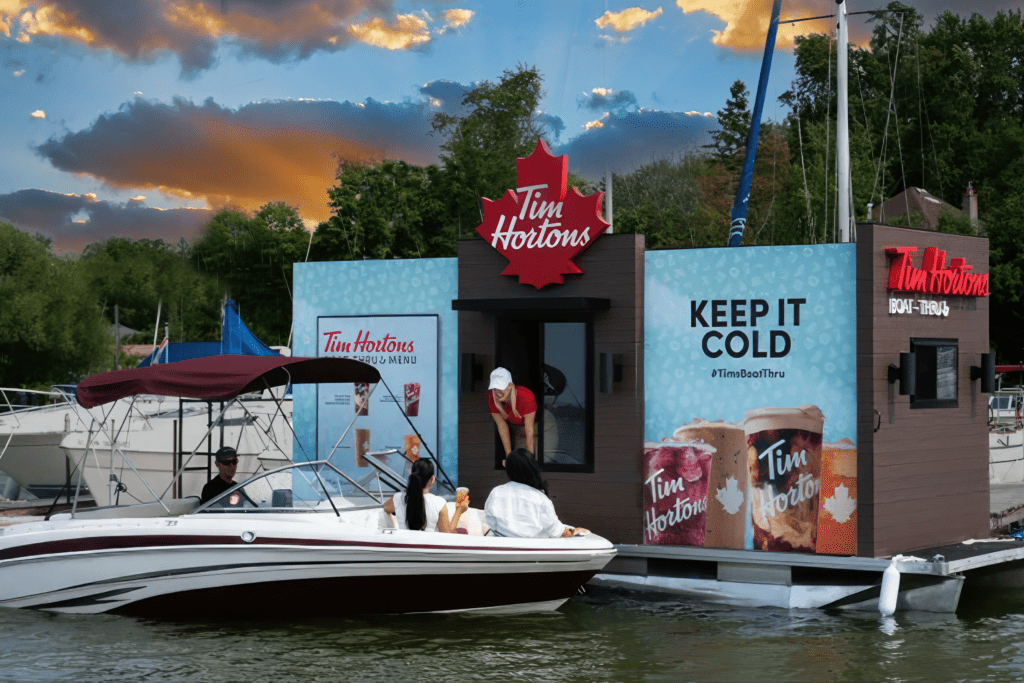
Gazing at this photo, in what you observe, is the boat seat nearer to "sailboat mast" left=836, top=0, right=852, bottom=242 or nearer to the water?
the water

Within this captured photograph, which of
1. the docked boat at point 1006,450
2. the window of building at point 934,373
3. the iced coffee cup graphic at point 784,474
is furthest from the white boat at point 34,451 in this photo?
the docked boat at point 1006,450

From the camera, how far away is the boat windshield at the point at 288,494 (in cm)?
890

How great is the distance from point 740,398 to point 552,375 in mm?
2246

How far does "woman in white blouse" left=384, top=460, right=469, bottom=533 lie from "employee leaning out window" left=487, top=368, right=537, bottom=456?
1432mm

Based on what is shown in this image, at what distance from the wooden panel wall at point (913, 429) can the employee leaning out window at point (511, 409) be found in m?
2.97

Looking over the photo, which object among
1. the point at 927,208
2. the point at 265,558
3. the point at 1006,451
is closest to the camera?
the point at 265,558

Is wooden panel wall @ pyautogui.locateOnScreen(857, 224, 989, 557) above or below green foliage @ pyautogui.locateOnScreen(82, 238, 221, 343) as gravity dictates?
below

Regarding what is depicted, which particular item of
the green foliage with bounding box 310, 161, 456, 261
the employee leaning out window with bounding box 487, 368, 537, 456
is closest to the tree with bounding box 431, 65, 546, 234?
the green foliage with bounding box 310, 161, 456, 261

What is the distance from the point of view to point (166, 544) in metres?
8.76

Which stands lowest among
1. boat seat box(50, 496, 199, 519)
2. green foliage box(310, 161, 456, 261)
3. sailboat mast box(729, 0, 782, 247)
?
boat seat box(50, 496, 199, 519)

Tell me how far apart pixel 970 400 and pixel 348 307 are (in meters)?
6.28

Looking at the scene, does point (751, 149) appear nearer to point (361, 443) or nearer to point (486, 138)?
point (361, 443)

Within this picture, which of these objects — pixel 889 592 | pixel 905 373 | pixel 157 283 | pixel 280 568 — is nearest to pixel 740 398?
pixel 905 373

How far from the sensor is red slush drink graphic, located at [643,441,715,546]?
9.81 m
